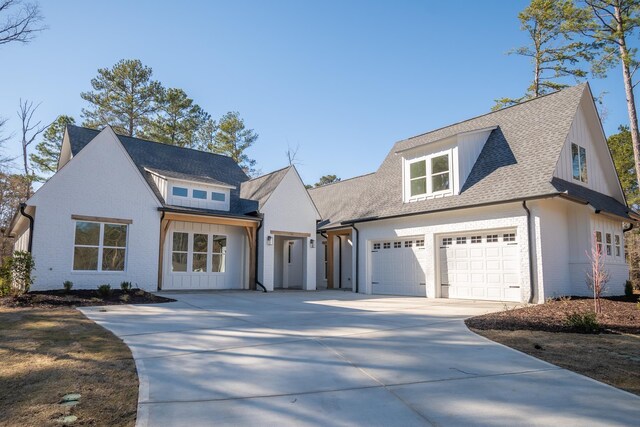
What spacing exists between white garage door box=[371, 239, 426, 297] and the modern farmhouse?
0.19 ft

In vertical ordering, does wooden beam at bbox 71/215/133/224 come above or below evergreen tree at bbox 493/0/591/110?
below

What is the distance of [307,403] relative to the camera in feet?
12.7

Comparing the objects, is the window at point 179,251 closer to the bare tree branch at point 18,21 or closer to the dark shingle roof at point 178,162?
the dark shingle roof at point 178,162

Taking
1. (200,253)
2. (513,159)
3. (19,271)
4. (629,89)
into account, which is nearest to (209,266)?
(200,253)

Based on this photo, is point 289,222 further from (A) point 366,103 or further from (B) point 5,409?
(B) point 5,409

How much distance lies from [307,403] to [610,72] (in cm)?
2414

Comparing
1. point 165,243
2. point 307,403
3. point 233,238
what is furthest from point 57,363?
point 233,238

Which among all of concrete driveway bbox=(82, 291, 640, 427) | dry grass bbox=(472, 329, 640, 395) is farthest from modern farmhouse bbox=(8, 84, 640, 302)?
concrete driveway bbox=(82, 291, 640, 427)

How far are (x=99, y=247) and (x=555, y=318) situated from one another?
534 inches

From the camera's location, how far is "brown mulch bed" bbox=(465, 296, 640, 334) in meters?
7.64

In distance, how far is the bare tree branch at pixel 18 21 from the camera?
14.6m

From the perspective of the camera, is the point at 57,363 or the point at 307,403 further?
the point at 57,363

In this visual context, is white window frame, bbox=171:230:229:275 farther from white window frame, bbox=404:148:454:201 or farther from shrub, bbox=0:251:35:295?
white window frame, bbox=404:148:454:201

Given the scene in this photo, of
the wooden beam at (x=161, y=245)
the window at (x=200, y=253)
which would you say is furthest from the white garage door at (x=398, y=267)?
the wooden beam at (x=161, y=245)
